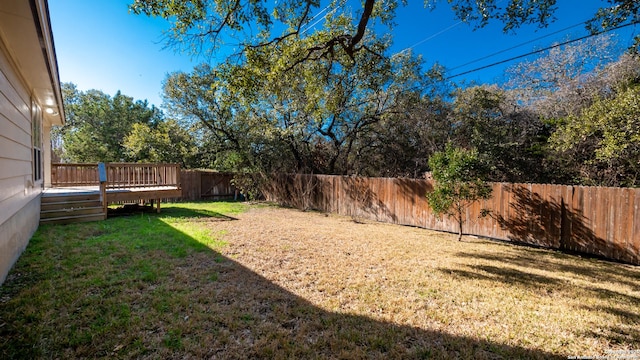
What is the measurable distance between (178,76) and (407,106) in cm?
1031

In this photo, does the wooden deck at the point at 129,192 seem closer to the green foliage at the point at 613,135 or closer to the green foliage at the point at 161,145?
the green foliage at the point at 161,145

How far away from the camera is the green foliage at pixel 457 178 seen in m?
5.88

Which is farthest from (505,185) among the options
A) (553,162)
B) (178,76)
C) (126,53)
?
(178,76)

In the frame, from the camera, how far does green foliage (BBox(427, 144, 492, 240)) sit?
5883mm

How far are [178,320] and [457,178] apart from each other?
5828 mm

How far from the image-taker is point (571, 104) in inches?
304

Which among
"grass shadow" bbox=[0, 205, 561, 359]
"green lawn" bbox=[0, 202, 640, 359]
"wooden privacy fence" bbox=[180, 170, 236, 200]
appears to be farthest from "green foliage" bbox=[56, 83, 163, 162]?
"grass shadow" bbox=[0, 205, 561, 359]

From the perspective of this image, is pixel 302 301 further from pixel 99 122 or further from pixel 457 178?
pixel 99 122

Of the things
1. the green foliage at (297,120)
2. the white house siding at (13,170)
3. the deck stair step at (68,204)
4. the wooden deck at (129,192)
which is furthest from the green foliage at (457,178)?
the deck stair step at (68,204)

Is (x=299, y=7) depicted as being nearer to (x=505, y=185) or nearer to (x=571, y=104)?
(x=505, y=185)

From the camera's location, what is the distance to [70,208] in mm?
6730

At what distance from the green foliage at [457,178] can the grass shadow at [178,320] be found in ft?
14.1

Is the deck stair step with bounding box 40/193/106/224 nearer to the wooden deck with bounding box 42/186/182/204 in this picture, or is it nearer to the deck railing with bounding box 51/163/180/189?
the wooden deck with bounding box 42/186/182/204

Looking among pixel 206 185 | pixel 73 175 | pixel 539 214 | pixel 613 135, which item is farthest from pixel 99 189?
pixel 613 135
